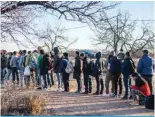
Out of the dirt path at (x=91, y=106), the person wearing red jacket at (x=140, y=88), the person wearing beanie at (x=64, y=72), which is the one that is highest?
the person wearing beanie at (x=64, y=72)

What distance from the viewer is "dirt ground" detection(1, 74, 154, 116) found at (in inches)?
385

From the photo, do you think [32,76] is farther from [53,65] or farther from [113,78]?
[113,78]

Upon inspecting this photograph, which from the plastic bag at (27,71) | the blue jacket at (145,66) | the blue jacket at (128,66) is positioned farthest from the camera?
the plastic bag at (27,71)

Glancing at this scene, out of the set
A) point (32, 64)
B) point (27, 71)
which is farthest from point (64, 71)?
point (27, 71)

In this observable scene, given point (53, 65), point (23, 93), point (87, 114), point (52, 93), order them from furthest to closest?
point (53, 65), point (52, 93), point (23, 93), point (87, 114)

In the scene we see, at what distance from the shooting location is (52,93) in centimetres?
1340

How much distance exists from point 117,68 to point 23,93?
359 cm

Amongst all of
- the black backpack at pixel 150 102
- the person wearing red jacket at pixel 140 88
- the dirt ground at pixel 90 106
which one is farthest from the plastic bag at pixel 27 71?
the black backpack at pixel 150 102

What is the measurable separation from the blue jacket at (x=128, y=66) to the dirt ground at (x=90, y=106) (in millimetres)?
919

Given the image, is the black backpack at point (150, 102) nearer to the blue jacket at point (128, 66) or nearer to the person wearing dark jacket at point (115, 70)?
the blue jacket at point (128, 66)

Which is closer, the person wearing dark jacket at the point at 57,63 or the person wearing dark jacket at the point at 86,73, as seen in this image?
the person wearing dark jacket at the point at 86,73

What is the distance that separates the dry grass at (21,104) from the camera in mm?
9547

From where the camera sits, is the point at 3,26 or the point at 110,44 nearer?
the point at 3,26

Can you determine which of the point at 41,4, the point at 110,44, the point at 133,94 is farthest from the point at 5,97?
the point at 110,44
